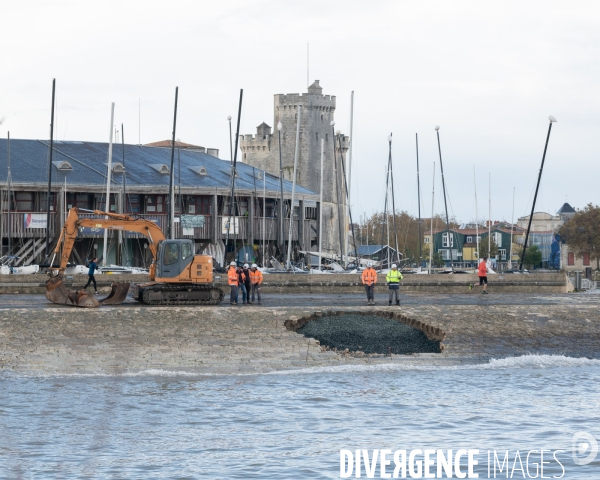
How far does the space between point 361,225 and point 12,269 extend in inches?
3988

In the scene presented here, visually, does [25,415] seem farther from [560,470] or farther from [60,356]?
[560,470]

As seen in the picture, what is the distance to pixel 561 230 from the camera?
11469 centimetres

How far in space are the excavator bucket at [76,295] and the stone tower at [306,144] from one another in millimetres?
69582

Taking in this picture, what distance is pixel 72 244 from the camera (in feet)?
112

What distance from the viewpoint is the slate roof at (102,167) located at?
204ft

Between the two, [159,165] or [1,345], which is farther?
[159,165]

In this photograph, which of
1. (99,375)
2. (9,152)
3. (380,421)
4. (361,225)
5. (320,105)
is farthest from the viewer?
(361,225)

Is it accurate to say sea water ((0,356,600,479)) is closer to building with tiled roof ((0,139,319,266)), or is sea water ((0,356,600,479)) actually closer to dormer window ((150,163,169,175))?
building with tiled roof ((0,139,319,266))

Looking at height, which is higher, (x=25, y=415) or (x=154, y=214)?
(x=154, y=214)

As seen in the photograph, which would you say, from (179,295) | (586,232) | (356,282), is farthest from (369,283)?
(586,232)

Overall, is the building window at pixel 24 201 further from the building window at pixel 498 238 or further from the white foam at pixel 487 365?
the building window at pixel 498 238

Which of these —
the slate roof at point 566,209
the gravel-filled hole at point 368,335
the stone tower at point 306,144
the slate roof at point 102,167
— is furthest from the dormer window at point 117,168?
the slate roof at point 566,209

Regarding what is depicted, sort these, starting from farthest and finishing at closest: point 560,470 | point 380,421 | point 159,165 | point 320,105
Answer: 1. point 320,105
2. point 159,165
3. point 380,421
4. point 560,470

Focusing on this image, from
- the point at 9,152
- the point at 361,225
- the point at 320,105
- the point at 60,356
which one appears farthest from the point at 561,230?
the point at 60,356
